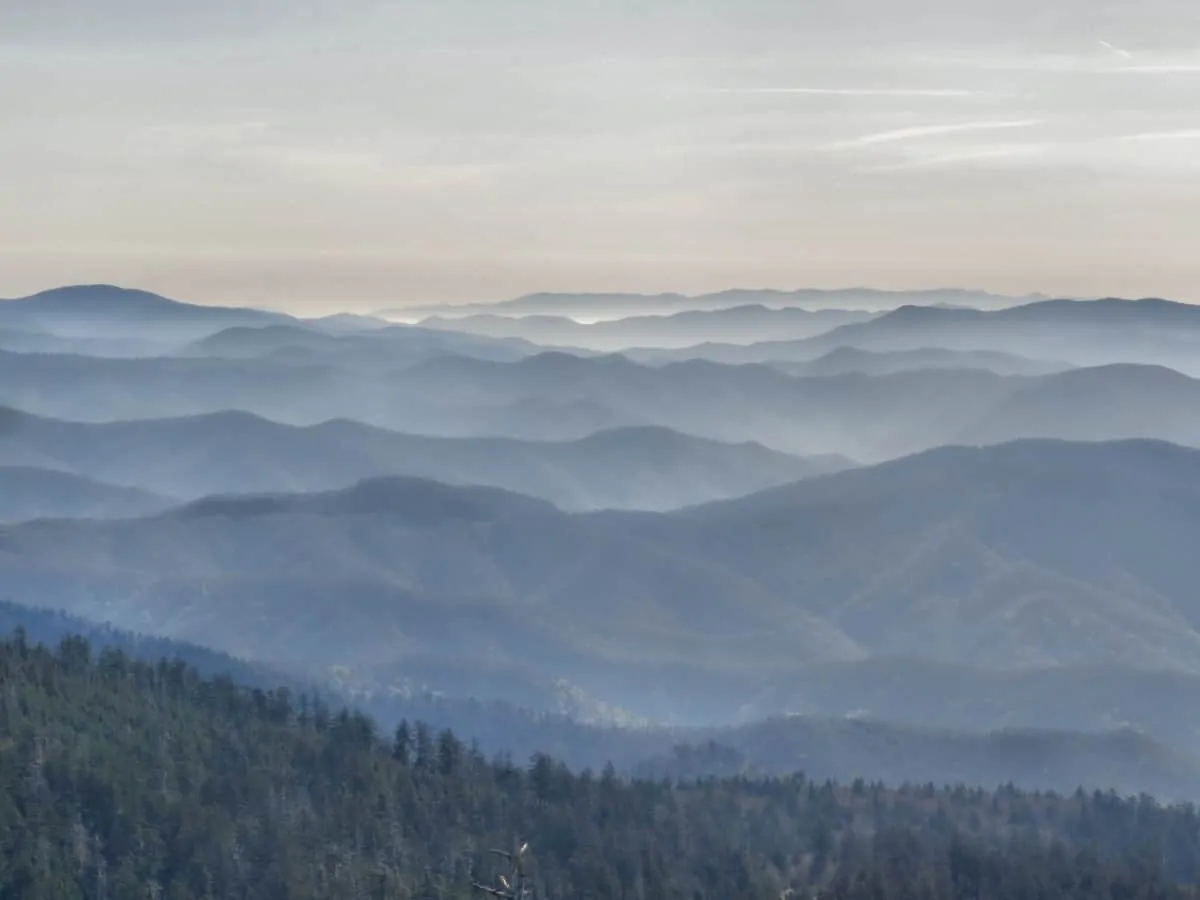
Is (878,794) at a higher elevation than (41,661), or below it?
below

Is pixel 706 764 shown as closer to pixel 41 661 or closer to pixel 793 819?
pixel 793 819

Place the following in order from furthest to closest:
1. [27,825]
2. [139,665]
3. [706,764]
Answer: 1. [706,764]
2. [139,665]
3. [27,825]

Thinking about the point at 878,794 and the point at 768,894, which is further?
the point at 878,794

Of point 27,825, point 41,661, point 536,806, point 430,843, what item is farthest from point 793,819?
point 27,825

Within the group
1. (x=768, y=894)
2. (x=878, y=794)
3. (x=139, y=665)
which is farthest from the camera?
(x=878, y=794)

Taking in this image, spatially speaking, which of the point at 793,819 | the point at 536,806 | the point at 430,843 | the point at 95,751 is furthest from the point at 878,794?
the point at 95,751

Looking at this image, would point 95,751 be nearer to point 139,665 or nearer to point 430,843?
point 430,843
